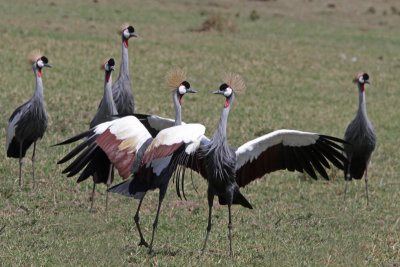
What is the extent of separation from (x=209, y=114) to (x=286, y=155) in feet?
20.4

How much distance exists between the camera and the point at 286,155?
21.4ft

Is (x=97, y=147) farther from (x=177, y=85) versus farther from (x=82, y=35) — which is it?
(x=82, y=35)

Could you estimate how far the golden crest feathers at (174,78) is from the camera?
6.48 m

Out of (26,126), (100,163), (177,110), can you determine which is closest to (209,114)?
(26,126)

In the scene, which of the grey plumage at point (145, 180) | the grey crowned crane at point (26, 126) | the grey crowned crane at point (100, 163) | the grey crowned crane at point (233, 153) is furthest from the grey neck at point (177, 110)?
the grey crowned crane at point (26, 126)

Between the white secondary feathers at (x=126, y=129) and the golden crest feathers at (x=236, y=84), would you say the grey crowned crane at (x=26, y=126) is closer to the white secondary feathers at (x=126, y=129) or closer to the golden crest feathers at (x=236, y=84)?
the white secondary feathers at (x=126, y=129)

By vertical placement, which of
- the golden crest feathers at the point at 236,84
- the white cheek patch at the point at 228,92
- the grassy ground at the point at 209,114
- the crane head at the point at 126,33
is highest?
the crane head at the point at 126,33

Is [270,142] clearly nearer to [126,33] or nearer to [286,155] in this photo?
[286,155]

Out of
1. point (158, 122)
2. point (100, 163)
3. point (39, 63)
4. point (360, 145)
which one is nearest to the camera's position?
point (100, 163)

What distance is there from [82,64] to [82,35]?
3.69m

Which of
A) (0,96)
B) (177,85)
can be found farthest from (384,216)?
(0,96)

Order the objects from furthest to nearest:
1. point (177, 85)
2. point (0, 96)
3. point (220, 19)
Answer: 1. point (220, 19)
2. point (0, 96)
3. point (177, 85)

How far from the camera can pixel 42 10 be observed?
2238 cm

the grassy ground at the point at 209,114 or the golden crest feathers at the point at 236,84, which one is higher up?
the golden crest feathers at the point at 236,84
